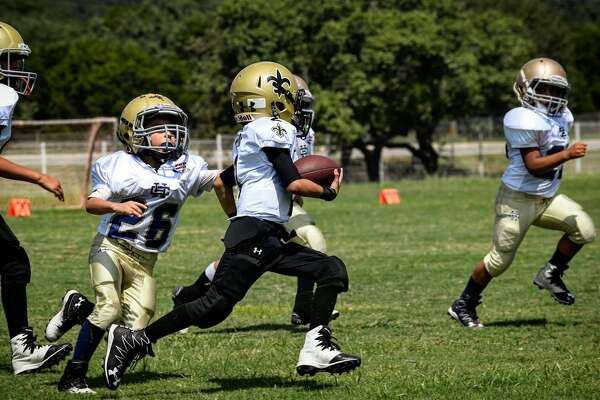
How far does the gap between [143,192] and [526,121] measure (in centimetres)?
310

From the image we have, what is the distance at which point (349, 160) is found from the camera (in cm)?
3083

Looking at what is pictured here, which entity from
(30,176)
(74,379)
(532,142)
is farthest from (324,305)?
(532,142)

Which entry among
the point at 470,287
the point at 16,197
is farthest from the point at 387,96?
the point at 470,287

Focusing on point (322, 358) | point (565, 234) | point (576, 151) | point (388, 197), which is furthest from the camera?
point (388, 197)

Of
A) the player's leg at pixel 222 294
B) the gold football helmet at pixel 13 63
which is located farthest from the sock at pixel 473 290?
the gold football helmet at pixel 13 63

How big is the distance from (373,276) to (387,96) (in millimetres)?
20692

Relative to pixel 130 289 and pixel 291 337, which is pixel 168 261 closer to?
pixel 291 337

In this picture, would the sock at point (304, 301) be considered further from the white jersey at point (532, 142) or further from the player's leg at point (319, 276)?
the player's leg at point (319, 276)

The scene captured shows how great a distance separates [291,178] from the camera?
212 inches

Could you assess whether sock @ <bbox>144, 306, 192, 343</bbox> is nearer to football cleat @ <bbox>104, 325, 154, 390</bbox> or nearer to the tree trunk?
football cleat @ <bbox>104, 325, 154, 390</bbox>

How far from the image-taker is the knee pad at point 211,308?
5.39 meters

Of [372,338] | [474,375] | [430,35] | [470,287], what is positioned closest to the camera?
[474,375]

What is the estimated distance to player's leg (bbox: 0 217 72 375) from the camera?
236 inches

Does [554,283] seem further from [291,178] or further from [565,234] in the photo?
[291,178]
